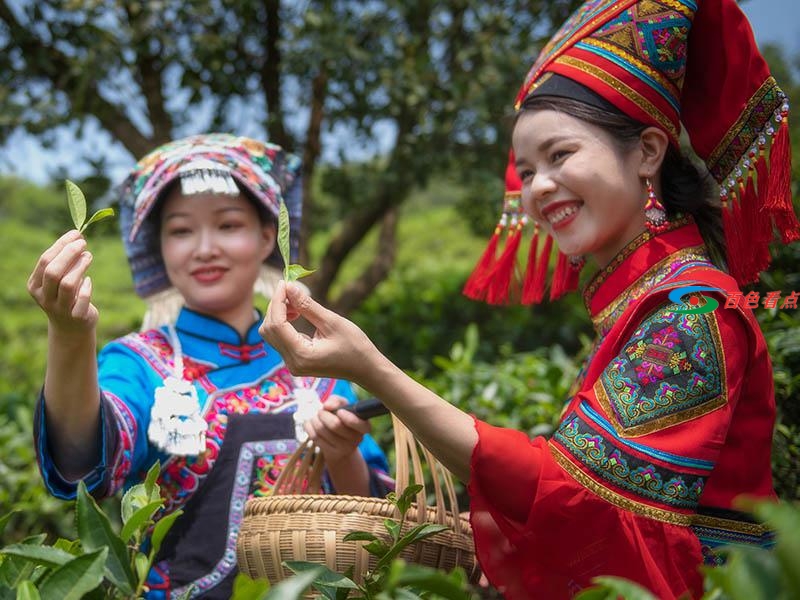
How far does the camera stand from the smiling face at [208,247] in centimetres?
194

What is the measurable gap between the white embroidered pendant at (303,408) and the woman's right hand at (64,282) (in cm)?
57

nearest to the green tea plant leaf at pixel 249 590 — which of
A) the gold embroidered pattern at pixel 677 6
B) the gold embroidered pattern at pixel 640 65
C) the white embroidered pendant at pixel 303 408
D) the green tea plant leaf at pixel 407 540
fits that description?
the green tea plant leaf at pixel 407 540

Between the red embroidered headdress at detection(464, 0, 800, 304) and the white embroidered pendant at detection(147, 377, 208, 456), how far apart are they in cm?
96

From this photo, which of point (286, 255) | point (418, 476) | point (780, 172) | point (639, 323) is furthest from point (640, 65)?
point (418, 476)

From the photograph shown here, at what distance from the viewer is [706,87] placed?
1.65 metres

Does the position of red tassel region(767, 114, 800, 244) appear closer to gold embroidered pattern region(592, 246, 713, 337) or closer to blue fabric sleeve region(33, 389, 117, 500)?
gold embroidered pattern region(592, 246, 713, 337)

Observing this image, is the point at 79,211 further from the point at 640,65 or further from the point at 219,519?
the point at 640,65

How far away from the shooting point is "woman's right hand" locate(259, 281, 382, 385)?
125 cm

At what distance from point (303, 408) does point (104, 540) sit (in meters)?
0.96

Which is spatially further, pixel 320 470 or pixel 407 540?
pixel 320 470

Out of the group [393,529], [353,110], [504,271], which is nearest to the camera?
[393,529]

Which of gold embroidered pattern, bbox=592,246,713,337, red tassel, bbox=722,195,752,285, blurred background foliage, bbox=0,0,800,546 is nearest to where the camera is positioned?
gold embroidered pattern, bbox=592,246,713,337

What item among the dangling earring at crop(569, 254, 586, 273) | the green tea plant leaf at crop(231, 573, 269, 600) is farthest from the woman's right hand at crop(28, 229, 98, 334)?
the dangling earring at crop(569, 254, 586, 273)

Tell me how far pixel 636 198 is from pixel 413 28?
2779 millimetres
